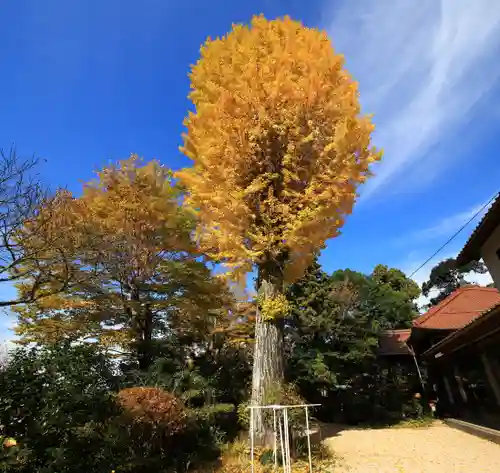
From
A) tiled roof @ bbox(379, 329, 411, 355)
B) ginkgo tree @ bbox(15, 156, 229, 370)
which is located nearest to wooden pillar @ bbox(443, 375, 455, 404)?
tiled roof @ bbox(379, 329, 411, 355)

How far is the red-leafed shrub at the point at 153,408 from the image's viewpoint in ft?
20.4

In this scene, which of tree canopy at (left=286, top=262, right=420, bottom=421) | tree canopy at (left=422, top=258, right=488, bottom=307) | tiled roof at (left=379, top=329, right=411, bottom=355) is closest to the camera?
tree canopy at (left=286, top=262, right=420, bottom=421)

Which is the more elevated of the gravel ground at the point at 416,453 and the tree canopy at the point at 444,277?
the tree canopy at the point at 444,277

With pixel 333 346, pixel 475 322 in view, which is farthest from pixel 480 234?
pixel 333 346

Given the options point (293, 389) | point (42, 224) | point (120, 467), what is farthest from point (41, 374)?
point (293, 389)

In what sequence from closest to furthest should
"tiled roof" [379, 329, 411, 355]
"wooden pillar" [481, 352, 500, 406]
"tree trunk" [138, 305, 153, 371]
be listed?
1. "wooden pillar" [481, 352, 500, 406]
2. "tree trunk" [138, 305, 153, 371]
3. "tiled roof" [379, 329, 411, 355]

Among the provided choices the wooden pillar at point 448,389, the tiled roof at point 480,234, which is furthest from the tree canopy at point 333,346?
the tiled roof at point 480,234

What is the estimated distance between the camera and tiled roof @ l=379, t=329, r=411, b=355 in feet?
58.1

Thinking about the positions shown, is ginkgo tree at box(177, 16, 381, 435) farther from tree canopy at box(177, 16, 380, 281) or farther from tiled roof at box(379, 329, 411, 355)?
tiled roof at box(379, 329, 411, 355)

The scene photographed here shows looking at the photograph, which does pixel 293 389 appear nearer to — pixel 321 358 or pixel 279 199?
pixel 279 199

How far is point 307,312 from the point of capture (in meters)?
15.1

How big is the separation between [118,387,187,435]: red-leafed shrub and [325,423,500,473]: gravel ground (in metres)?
3.44

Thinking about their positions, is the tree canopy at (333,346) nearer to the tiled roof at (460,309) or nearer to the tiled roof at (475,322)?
the tiled roof at (460,309)

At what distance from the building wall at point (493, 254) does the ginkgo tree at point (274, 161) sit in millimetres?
3928
